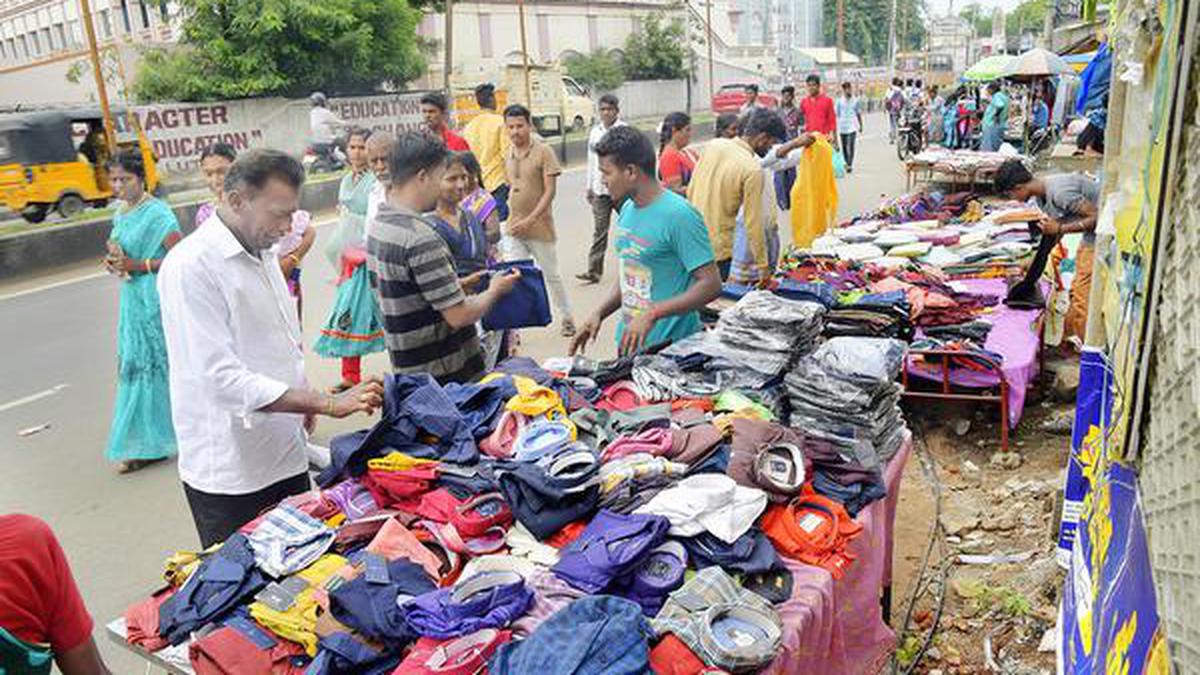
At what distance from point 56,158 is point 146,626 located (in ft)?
47.2

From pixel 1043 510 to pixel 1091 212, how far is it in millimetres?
2222

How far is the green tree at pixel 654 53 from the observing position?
127ft

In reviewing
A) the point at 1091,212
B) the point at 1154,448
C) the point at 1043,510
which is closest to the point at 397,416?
the point at 1154,448

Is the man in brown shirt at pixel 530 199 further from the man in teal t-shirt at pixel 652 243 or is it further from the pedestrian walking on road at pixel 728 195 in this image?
the man in teal t-shirt at pixel 652 243

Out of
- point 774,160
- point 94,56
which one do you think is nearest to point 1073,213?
point 774,160

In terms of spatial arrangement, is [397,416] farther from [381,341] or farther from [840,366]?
[381,341]

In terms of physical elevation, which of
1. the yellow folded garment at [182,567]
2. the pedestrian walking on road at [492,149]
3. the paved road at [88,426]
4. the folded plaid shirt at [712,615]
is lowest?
the paved road at [88,426]

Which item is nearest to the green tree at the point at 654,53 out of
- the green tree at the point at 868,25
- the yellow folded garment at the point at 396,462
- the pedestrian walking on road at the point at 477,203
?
the green tree at the point at 868,25

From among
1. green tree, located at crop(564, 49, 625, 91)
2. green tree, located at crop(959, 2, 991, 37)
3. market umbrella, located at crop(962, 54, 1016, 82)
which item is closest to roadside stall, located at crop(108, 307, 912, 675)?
market umbrella, located at crop(962, 54, 1016, 82)

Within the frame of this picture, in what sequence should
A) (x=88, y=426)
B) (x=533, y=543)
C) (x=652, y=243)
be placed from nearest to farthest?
(x=533, y=543) < (x=652, y=243) < (x=88, y=426)

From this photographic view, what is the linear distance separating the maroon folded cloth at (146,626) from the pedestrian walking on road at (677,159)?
19.4 ft

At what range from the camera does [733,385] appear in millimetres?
3164

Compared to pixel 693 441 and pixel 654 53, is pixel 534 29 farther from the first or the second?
pixel 693 441

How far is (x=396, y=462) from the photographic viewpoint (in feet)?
8.45
